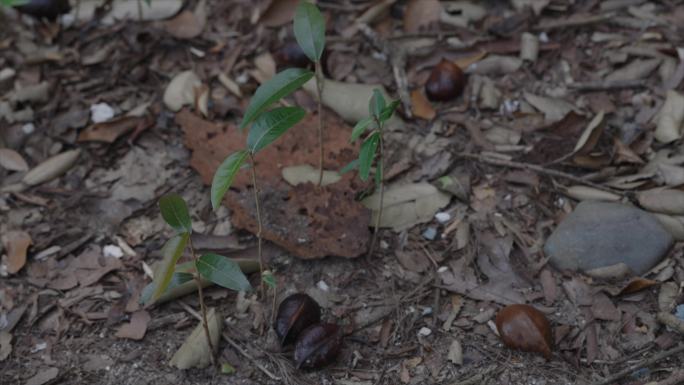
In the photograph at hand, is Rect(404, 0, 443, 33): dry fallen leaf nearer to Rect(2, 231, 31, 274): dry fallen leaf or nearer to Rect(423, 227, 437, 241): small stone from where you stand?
Rect(423, 227, 437, 241): small stone

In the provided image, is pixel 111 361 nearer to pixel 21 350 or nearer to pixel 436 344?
pixel 21 350

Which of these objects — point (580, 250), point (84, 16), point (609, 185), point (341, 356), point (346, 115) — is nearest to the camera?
point (341, 356)

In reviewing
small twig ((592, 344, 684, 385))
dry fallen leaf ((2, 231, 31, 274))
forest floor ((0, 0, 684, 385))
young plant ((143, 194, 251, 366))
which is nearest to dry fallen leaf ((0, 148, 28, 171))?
forest floor ((0, 0, 684, 385))

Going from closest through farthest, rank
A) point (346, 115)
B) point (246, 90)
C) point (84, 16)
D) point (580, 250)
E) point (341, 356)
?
point (341, 356) → point (580, 250) → point (346, 115) → point (246, 90) → point (84, 16)

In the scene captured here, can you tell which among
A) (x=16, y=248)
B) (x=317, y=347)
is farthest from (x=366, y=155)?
(x=16, y=248)

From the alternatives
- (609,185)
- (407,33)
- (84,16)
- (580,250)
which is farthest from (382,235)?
(84,16)
